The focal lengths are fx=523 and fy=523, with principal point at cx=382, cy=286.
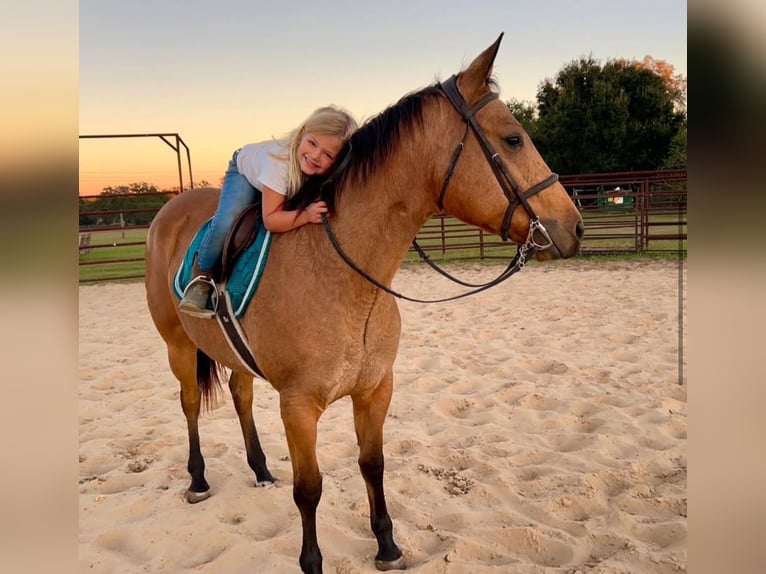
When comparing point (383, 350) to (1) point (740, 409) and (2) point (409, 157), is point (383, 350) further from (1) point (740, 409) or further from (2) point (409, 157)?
(1) point (740, 409)

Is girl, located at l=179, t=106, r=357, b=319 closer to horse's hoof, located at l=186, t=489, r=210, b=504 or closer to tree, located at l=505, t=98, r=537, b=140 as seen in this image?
horse's hoof, located at l=186, t=489, r=210, b=504

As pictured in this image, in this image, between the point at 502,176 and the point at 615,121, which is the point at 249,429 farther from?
the point at 615,121

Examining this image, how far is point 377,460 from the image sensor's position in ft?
8.93

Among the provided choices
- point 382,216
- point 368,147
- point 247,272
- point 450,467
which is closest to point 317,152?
point 368,147

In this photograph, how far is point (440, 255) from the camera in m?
15.6

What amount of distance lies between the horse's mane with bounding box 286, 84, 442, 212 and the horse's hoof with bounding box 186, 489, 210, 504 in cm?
201

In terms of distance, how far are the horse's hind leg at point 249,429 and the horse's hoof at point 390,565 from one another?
1.09 meters

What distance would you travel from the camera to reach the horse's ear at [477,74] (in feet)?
6.60

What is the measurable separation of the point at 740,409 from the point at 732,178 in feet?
1.00

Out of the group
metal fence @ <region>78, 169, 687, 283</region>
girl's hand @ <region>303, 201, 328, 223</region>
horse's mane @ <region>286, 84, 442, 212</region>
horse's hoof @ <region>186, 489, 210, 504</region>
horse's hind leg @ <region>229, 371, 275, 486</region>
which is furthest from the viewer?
metal fence @ <region>78, 169, 687, 283</region>

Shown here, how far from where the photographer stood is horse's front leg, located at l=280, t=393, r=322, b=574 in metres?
2.32

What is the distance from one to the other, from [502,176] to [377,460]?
158 cm

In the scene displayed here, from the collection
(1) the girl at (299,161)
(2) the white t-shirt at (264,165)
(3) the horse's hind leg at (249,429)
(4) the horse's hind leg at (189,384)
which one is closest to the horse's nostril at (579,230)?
(1) the girl at (299,161)

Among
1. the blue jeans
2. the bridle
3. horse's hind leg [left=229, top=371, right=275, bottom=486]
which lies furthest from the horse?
horse's hind leg [left=229, top=371, right=275, bottom=486]
